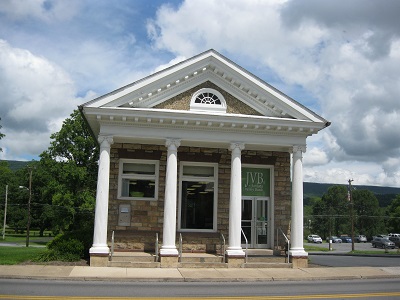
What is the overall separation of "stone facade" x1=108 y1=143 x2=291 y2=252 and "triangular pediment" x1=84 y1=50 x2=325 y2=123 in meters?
2.16

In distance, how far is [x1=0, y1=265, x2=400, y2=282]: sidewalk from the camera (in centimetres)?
1302

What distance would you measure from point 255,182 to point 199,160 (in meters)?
2.56

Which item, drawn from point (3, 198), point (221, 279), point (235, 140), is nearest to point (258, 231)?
point (235, 140)

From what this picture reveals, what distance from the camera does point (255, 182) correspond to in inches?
739

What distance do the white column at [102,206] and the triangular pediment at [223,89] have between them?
6.26 feet

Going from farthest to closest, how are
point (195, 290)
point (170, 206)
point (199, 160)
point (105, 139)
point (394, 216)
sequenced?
point (394, 216), point (199, 160), point (105, 139), point (170, 206), point (195, 290)

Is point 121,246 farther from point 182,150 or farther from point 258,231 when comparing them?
point 258,231

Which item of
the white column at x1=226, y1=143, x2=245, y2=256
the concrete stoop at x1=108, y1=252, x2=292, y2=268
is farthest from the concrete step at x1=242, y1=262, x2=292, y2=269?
the white column at x1=226, y1=143, x2=245, y2=256

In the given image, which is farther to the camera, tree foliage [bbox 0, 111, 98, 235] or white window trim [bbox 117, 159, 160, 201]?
tree foliage [bbox 0, 111, 98, 235]

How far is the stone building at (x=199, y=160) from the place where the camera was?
16219mm

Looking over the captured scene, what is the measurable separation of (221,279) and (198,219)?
4.93 metres

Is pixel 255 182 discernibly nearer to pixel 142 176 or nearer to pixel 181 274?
pixel 142 176

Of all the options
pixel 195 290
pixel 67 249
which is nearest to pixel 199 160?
pixel 67 249

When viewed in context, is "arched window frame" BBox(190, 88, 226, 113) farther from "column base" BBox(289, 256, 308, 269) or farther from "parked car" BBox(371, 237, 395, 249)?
"parked car" BBox(371, 237, 395, 249)
